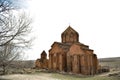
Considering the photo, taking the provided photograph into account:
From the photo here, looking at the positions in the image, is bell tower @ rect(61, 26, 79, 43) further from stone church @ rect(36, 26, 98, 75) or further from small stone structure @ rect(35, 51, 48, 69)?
small stone structure @ rect(35, 51, 48, 69)

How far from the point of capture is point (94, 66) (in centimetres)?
5847

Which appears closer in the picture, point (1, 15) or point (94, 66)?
point (1, 15)

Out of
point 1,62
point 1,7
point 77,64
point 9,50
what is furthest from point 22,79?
point 77,64

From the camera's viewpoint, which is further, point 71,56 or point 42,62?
point 42,62

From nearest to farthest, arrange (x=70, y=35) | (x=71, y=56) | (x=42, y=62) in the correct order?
(x=71, y=56), (x=70, y=35), (x=42, y=62)

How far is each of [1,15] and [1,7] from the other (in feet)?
3.27

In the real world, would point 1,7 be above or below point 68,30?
below

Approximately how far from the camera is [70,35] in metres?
58.7

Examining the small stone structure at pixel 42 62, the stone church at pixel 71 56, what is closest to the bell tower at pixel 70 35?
the stone church at pixel 71 56

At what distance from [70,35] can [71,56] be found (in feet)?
19.2

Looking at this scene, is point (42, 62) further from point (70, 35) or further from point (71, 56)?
point (71, 56)

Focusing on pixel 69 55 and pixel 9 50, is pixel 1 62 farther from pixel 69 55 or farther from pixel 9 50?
pixel 69 55

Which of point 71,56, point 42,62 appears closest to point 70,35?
point 71,56

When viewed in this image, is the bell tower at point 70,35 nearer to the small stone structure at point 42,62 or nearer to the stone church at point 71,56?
the stone church at point 71,56
